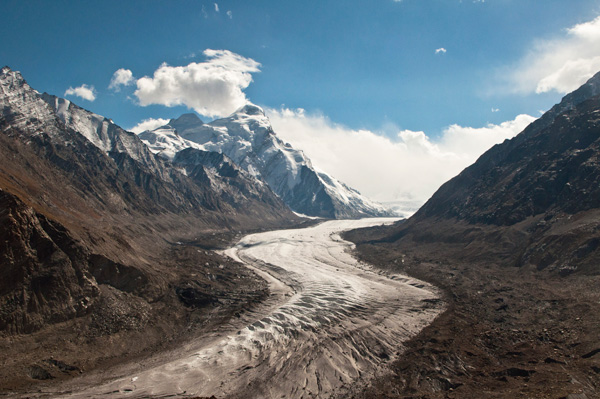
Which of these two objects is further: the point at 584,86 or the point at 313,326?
the point at 584,86

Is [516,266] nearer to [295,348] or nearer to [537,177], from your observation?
[537,177]

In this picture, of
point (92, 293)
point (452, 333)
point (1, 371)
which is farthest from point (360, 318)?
point (1, 371)

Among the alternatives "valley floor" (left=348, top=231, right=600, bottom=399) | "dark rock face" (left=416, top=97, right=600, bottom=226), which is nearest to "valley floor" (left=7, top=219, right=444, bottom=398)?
"valley floor" (left=348, top=231, right=600, bottom=399)

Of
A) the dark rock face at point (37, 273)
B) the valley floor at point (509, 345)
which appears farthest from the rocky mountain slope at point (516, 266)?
the dark rock face at point (37, 273)

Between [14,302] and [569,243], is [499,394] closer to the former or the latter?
[14,302]

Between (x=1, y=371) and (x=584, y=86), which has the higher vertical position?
(x=584, y=86)

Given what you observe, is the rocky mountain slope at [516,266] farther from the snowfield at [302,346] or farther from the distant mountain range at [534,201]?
the snowfield at [302,346]

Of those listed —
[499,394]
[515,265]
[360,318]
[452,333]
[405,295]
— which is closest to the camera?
[499,394]
